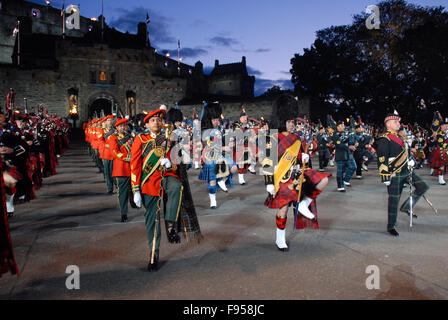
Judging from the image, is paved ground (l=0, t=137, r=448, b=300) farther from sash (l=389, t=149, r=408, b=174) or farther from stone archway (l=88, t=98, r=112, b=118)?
stone archway (l=88, t=98, r=112, b=118)

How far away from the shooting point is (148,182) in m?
4.56

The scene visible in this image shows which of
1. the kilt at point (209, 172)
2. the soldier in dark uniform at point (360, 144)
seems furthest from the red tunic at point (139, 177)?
the soldier in dark uniform at point (360, 144)

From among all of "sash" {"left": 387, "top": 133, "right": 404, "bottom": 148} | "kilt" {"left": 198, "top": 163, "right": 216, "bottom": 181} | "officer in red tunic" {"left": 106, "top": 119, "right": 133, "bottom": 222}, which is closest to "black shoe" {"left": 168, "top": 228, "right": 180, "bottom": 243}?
"officer in red tunic" {"left": 106, "top": 119, "right": 133, "bottom": 222}

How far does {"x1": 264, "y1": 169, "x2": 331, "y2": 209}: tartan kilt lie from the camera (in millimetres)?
4984

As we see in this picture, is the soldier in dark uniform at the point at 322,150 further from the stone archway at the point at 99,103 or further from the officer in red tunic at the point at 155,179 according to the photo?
the stone archway at the point at 99,103

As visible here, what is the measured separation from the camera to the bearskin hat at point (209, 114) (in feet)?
25.0

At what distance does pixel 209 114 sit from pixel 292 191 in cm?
341

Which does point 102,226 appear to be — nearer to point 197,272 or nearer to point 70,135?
point 197,272

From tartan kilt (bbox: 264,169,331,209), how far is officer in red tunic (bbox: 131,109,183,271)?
1.37 m

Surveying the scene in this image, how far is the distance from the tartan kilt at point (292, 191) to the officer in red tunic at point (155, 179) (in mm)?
1365

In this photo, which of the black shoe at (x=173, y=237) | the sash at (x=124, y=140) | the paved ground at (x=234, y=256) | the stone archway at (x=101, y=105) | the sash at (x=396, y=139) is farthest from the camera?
the stone archway at (x=101, y=105)

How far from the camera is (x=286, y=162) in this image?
502 centimetres

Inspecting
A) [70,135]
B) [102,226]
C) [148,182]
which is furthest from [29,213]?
[70,135]

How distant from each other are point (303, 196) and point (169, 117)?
108 inches
